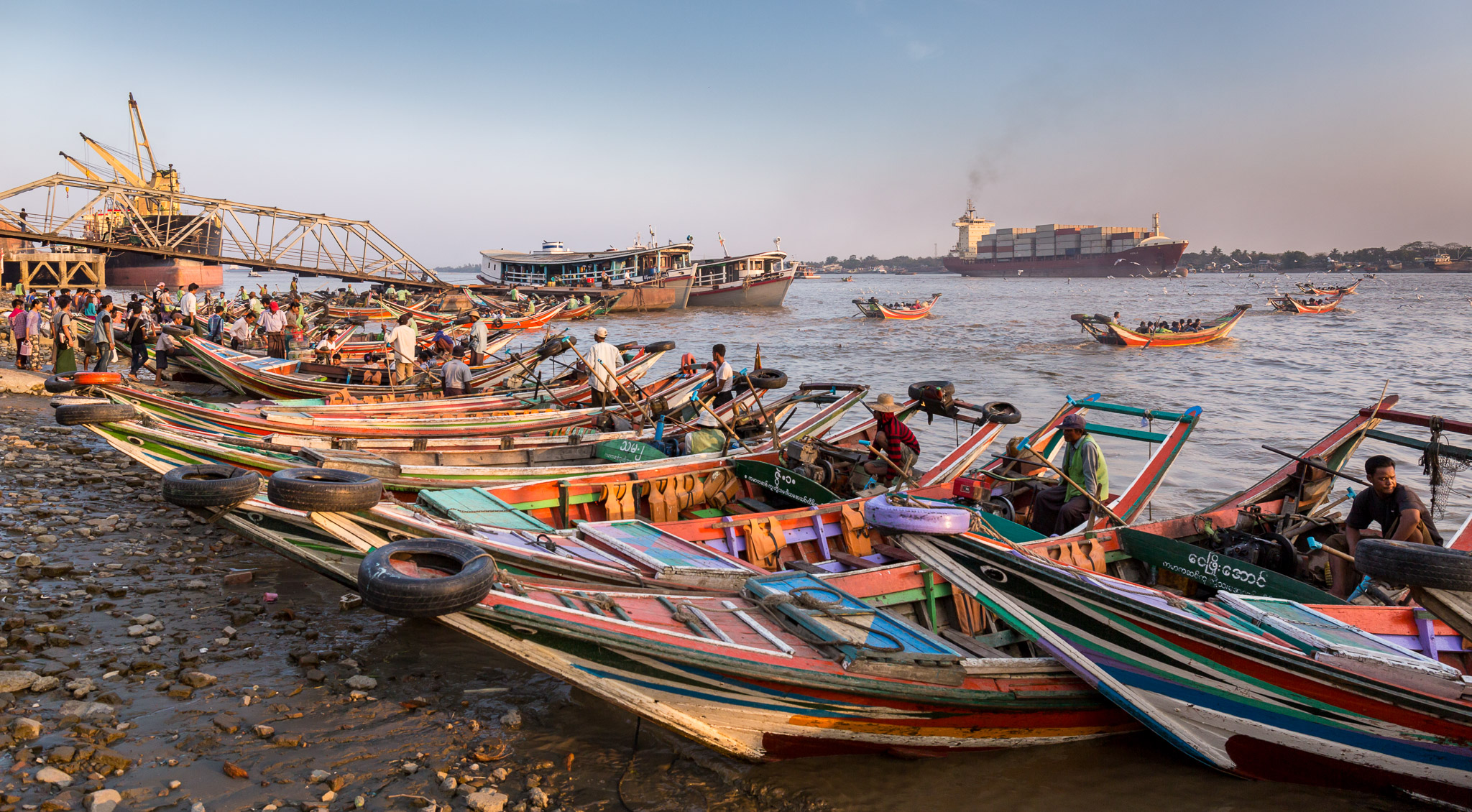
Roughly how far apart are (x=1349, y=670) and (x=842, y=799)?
269 centimetres

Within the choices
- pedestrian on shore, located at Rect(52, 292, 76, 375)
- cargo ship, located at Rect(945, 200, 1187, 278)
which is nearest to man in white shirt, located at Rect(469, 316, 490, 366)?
pedestrian on shore, located at Rect(52, 292, 76, 375)

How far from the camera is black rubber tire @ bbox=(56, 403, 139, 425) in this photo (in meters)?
6.62

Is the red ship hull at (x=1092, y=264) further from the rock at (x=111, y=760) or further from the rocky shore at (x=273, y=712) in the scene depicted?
the rock at (x=111, y=760)

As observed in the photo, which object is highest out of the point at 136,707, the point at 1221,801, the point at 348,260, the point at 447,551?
the point at 348,260

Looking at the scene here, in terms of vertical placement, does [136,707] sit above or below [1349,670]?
below

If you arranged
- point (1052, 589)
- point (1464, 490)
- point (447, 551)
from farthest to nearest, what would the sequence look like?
point (1464, 490) < point (1052, 589) < point (447, 551)

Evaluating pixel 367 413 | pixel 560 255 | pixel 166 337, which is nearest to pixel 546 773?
pixel 367 413

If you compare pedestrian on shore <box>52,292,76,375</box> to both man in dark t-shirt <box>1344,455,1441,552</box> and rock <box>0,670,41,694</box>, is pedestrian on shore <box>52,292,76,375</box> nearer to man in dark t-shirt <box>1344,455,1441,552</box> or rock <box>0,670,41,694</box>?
rock <box>0,670,41,694</box>

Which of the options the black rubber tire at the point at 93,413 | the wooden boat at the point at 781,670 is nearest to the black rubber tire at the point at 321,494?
the wooden boat at the point at 781,670

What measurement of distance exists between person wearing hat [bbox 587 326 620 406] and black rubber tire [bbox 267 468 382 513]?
20.4 feet

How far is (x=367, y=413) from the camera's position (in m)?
10.7

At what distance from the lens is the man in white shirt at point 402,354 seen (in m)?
14.7

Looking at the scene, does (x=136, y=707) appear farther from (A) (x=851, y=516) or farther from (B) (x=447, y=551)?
(A) (x=851, y=516)

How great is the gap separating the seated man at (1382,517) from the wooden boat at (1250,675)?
1049 millimetres
